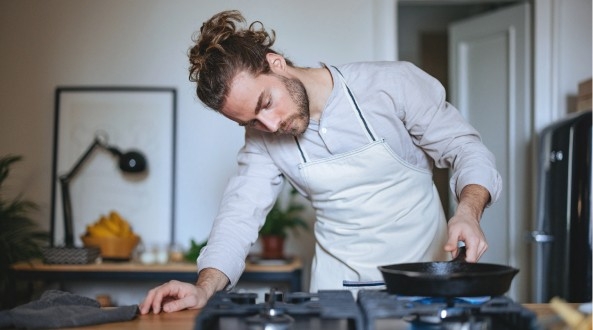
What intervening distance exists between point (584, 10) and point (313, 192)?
232 cm

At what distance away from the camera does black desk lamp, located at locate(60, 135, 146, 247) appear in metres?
3.89

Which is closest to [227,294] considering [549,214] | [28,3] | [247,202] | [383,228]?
[247,202]

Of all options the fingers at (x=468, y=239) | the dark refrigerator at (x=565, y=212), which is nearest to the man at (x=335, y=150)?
the fingers at (x=468, y=239)

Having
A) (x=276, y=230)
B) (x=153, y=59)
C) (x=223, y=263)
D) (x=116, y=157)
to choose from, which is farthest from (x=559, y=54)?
(x=223, y=263)

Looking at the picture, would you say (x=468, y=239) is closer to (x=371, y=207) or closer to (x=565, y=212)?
(x=371, y=207)

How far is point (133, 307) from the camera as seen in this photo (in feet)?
5.23

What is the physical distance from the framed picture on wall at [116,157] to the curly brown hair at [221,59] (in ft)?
7.01

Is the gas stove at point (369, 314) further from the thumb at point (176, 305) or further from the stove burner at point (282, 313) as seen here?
the thumb at point (176, 305)

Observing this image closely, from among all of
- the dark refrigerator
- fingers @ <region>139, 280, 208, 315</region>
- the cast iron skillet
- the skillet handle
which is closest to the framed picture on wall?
the dark refrigerator

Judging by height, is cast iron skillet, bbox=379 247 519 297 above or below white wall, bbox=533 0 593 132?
below

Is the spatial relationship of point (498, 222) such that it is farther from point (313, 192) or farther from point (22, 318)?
point (22, 318)

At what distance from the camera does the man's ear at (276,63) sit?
198 centimetres

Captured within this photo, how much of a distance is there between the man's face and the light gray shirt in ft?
0.54

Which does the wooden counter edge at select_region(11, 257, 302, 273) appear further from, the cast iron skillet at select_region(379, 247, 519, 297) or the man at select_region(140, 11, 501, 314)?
the cast iron skillet at select_region(379, 247, 519, 297)
